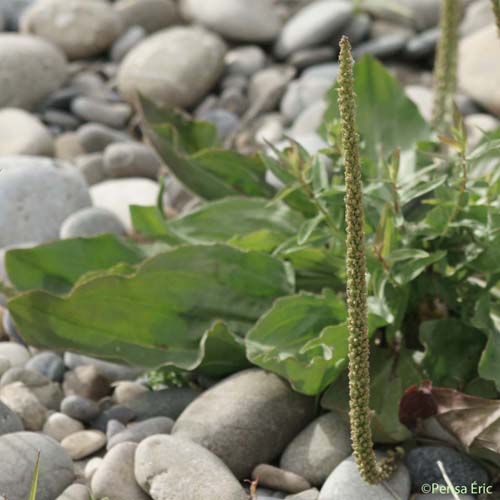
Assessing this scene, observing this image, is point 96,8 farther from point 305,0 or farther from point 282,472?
point 282,472

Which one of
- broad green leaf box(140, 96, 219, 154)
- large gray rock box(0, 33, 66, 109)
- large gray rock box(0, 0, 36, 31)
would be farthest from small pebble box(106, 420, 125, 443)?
large gray rock box(0, 0, 36, 31)

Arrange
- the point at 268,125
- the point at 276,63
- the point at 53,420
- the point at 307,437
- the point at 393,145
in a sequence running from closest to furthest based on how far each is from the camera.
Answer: the point at 307,437 → the point at 53,420 → the point at 393,145 → the point at 268,125 → the point at 276,63

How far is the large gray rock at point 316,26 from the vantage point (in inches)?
271

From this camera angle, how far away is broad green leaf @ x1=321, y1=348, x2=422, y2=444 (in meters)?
3.02

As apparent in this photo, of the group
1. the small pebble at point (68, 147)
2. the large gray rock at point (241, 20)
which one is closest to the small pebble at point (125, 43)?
the large gray rock at point (241, 20)

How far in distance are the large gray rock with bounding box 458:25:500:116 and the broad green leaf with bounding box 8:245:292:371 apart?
3.10 m

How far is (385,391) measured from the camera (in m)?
3.20

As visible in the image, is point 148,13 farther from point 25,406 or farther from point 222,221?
point 25,406

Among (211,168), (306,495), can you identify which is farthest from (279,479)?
(211,168)

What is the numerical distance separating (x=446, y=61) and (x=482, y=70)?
2399 millimetres

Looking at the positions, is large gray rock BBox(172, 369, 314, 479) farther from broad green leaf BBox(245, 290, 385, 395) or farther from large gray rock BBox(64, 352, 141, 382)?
large gray rock BBox(64, 352, 141, 382)

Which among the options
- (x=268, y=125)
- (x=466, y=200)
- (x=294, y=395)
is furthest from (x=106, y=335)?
(x=268, y=125)

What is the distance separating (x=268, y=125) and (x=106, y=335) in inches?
116

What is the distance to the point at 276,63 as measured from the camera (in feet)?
23.6
